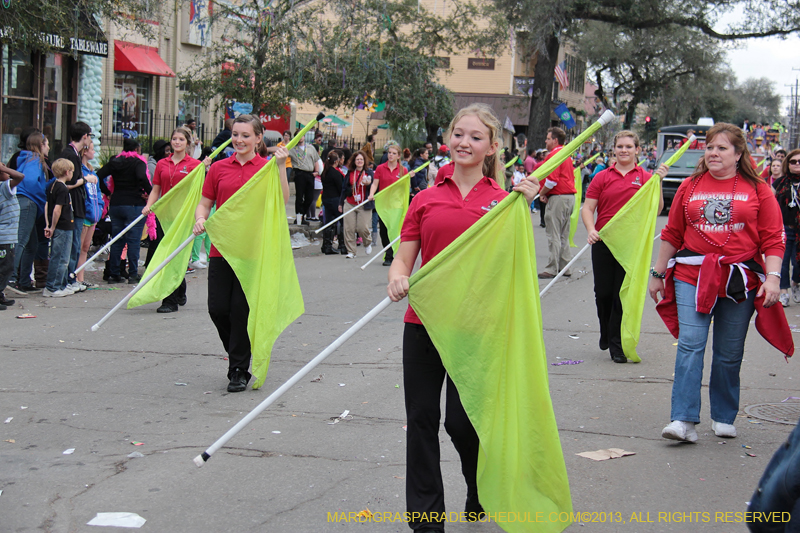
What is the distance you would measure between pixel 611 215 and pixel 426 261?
4.37 metres

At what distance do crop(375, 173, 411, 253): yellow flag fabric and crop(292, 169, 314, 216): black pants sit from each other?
3921 mm

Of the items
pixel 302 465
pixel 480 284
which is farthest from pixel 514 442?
pixel 302 465

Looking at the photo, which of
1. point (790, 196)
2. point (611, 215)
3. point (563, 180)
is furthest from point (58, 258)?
point (790, 196)

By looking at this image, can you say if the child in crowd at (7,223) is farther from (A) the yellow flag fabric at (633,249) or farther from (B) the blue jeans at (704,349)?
(B) the blue jeans at (704,349)

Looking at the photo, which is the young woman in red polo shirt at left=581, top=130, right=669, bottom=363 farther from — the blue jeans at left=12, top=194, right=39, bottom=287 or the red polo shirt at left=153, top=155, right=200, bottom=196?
the blue jeans at left=12, top=194, right=39, bottom=287

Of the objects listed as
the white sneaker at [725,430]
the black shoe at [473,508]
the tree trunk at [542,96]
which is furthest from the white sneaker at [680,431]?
the tree trunk at [542,96]

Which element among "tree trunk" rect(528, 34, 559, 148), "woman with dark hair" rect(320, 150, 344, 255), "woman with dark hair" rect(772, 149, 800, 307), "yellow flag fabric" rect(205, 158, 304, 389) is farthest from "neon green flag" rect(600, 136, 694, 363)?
"tree trunk" rect(528, 34, 559, 148)

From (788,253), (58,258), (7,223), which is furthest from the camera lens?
(788,253)

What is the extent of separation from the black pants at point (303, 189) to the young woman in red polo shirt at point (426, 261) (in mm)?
13595

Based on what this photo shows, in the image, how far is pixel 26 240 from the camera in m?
10.1

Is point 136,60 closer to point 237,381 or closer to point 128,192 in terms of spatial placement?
point 128,192

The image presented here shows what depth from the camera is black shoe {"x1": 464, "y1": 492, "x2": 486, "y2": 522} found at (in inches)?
155

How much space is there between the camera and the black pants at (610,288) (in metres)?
7.60

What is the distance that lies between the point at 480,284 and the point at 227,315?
10.6 feet
